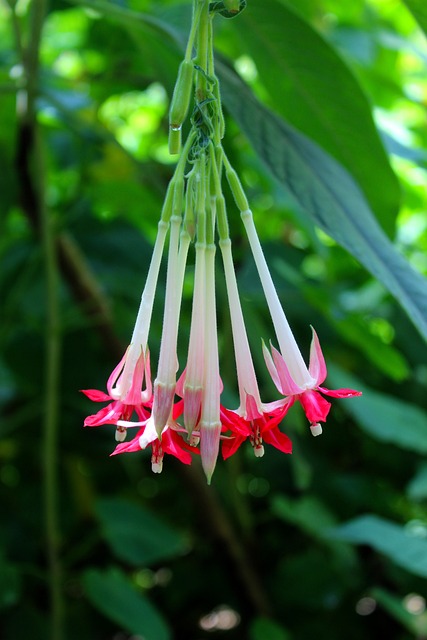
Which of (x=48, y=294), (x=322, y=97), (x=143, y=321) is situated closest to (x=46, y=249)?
(x=48, y=294)

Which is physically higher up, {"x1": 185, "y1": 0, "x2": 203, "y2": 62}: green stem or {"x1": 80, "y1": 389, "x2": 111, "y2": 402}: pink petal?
{"x1": 185, "y1": 0, "x2": 203, "y2": 62}: green stem

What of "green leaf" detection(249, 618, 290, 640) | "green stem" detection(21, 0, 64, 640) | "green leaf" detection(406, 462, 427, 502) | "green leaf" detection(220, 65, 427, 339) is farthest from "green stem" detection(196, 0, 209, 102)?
"green leaf" detection(249, 618, 290, 640)

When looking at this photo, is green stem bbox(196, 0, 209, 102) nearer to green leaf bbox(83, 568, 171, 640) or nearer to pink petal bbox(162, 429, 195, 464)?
pink petal bbox(162, 429, 195, 464)

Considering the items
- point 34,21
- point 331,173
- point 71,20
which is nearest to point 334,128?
point 331,173

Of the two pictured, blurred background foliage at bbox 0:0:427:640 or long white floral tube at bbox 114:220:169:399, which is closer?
long white floral tube at bbox 114:220:169:399

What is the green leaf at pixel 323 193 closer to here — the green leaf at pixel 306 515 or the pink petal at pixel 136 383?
the pink petal at pixel 136 383

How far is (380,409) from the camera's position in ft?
2.75

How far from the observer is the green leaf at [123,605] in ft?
2.62

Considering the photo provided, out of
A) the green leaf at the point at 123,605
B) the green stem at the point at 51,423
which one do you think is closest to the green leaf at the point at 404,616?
the green leaf at the point at 123,605

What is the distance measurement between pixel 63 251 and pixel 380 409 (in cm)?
42

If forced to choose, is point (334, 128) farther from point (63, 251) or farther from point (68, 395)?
point (68, 395)

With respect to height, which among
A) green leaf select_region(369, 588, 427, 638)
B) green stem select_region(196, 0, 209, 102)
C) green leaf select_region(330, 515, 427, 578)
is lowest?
green leaf select_region(369, 588, 427, 638)

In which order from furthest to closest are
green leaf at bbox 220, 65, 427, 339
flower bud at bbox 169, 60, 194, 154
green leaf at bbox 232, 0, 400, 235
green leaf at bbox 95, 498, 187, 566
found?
green leaf at bbox 95, 498, 187, 566
green leaf at bbox 232, 0, 400, 235
green leaf at bbox 220, 65, 427, 339
flower bud at bbox 169, 60, 194, 154

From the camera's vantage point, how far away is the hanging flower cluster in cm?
37
